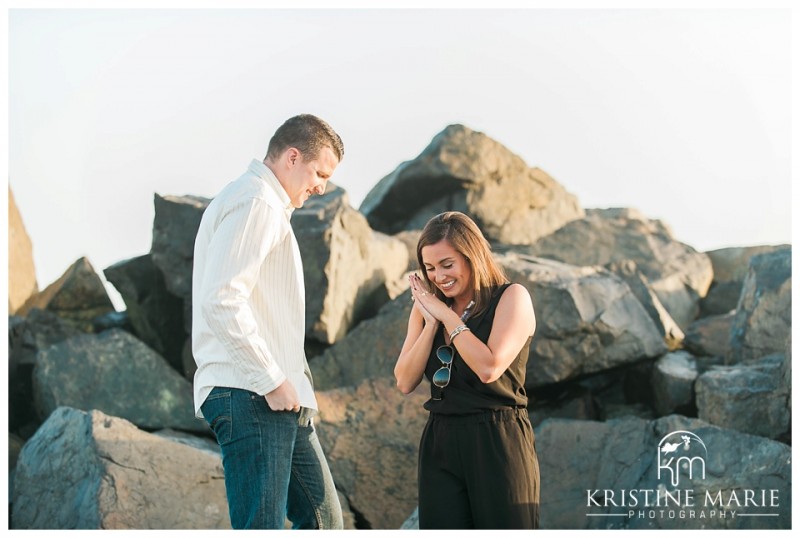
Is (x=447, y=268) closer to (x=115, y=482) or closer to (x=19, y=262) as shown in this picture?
(x=115, y=482)

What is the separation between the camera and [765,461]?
526cm

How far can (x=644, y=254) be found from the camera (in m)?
9.41

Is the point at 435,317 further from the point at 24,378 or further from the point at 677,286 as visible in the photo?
the point at 677,286

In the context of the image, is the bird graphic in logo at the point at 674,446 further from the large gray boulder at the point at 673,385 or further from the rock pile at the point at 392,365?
the large gray boulder at the point at 673,385

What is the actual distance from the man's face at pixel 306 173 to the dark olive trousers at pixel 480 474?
3.23ft

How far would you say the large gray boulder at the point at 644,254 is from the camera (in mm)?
8742

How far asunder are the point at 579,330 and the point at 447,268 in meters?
3.24

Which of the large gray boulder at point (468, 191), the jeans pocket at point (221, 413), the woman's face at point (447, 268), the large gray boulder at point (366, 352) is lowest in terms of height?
the large gray boulder at point (366, 352)

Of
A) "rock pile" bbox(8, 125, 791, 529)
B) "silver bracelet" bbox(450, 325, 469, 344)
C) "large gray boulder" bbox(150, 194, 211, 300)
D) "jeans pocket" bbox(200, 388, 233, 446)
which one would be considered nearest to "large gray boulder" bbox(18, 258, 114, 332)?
"rock pile" bbox(8, 125, 791, 529)

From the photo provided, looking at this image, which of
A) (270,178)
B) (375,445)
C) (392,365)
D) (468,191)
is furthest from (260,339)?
(468,191)

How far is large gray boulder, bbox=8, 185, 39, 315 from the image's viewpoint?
29.1 feet

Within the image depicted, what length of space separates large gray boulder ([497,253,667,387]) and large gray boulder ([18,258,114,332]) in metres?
3.59

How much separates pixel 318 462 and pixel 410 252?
4.79 m

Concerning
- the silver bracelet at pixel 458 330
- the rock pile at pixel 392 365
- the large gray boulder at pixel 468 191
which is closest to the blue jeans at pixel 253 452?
the silver bracelet at pixel 458 330
